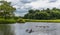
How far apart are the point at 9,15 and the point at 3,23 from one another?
0.15m

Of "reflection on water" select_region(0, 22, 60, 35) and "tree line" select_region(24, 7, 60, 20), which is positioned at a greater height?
"tree line" select_region(24, 7, 60, 20)

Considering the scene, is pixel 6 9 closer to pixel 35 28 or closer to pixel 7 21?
pixel 7 21

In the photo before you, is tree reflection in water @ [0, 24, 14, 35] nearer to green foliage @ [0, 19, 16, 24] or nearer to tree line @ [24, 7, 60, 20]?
green foliage @ [0, 19, 16, 24]

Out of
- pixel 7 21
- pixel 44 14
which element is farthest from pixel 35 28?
pixel 7 21

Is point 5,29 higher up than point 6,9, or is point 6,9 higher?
point 6,9

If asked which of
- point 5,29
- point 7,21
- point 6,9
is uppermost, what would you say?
point 6,9

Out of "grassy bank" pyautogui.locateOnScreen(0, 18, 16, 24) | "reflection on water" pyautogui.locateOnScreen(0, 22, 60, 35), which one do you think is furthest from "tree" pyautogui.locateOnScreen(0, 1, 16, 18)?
"reflection on water" pyautogui.locateOnScreen(0, 22, 60, 35)

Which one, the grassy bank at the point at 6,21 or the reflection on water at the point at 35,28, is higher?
the grassy bank at the point at 6,21

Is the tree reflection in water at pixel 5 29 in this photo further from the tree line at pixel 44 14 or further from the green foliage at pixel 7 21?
the tree line at pixel 44 14

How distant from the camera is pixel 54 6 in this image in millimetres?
2115

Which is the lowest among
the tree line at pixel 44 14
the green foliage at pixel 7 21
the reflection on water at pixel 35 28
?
the reflection on water at pixel 35 28

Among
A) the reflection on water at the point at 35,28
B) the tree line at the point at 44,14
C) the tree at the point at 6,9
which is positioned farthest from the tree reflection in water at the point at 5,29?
the tree line at the point at 44,14

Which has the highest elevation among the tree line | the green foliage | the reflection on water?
the tree line

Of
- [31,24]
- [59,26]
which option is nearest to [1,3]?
[31,24]
